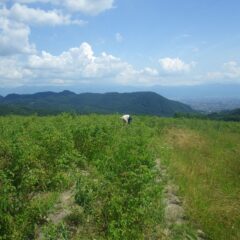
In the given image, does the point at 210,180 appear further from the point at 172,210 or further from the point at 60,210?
the point at 60,210

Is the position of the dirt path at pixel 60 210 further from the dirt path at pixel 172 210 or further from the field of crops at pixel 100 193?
the dirt path at pixel 172 210

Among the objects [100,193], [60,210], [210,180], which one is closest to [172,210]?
[100,193]

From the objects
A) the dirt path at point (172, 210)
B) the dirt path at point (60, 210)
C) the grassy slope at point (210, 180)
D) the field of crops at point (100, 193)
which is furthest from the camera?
the grassy slope at point (210, 180)

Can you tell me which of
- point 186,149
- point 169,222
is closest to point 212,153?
point 186,149

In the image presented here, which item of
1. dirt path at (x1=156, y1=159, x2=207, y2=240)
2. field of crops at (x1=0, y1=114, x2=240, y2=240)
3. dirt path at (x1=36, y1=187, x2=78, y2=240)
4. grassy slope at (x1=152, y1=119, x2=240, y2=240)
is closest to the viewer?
field of crops at (x1=0, y1=114, x2=240, y2=240)

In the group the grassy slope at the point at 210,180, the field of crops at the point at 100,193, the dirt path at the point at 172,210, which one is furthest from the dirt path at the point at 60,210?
the grassy slope at the point at 210,180

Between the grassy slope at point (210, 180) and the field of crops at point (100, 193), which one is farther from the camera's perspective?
the grassy slope at point (210, 180)

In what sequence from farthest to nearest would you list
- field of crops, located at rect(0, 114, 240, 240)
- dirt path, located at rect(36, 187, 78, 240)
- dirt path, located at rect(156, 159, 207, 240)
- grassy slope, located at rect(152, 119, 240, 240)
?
grassy slope, located at rect(152, 119, 240, 240), dirt path, located at rect(36, 187, 78, 240), dirt path, located at rect(156, 159, 207, 240), field of crops, located at rect(0, 114, 240, 240)

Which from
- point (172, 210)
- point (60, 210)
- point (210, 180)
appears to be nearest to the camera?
point (60, 210)

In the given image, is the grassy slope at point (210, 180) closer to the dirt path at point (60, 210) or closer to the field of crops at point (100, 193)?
the field of crops at point (100, 193)

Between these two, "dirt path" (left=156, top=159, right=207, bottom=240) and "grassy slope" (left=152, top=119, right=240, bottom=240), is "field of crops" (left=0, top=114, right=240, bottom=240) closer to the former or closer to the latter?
"grassy slope" (left=152, top=119, right=240, bottom=240)

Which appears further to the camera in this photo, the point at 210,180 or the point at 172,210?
the point at 210,180

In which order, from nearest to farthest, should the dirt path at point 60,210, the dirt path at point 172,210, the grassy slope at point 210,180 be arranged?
the dirt path at point 172,210, the dirt path at point 60,210, the grassy slope at point 210,180

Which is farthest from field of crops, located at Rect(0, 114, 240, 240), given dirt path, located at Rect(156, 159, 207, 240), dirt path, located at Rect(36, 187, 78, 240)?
dirt path, located at Rect(156, 159, 207, 240)
